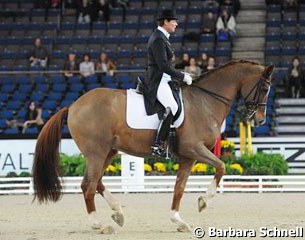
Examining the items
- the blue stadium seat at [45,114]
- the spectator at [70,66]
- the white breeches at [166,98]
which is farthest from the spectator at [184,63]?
the white breeches at [166,98]

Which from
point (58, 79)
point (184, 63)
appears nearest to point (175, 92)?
point (184, 63)

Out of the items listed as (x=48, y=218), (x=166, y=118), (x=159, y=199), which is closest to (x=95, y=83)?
(x=159, y=199)

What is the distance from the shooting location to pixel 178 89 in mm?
10172

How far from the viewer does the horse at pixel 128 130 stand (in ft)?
32.8

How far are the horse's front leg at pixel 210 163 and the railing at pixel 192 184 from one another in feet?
18.6

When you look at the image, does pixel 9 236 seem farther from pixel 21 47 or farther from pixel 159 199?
pixel 21 47

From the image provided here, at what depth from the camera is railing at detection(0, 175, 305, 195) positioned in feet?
51.0

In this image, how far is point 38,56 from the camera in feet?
73.3

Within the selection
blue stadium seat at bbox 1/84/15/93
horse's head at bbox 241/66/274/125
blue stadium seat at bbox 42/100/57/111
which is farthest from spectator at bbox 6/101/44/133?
horse's head at bbox 241/66/274/125

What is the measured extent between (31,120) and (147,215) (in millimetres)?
8614

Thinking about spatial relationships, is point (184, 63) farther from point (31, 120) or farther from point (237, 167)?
point (237, 167)

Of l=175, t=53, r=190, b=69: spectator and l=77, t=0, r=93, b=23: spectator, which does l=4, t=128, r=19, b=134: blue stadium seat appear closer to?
l=175, t=53, r=190, b=69: spectator

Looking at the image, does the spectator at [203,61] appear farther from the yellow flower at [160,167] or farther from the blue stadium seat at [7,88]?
the blue stadium seat at [7,88]

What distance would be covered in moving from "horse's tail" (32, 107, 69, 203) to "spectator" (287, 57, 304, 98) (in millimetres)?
10683
